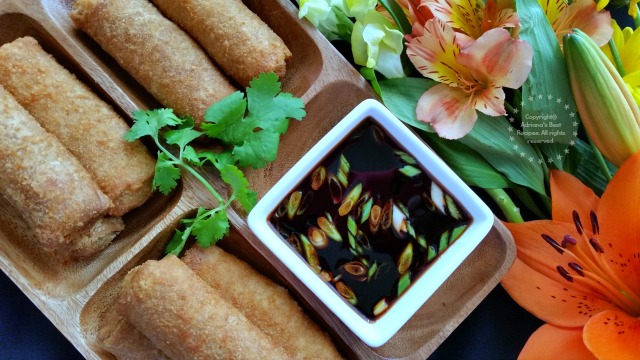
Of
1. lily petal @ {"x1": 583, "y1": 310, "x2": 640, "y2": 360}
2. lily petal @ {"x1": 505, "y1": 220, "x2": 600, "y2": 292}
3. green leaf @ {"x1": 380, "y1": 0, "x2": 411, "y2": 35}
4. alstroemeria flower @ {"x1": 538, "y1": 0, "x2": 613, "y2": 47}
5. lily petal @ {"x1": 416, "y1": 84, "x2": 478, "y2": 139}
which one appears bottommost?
lily petal @ {"x1": 583, "y1": 310, "x2": 640, "y2": 360}

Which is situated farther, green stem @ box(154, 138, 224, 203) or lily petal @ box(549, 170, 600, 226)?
lily petal @ box(549, 170, 600, 226)

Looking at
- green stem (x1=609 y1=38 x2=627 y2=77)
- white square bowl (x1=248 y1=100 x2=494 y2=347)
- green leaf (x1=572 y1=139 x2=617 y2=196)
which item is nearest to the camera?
white square bowl (x1=248 y1=100 x2=494 y2=347)

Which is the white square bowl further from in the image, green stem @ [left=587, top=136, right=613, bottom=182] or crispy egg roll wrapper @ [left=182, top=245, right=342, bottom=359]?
green stem @ [left=587, top=136, right=613, bottom=182]

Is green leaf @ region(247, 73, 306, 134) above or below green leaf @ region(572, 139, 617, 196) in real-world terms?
above

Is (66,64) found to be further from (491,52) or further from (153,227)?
(491,52)

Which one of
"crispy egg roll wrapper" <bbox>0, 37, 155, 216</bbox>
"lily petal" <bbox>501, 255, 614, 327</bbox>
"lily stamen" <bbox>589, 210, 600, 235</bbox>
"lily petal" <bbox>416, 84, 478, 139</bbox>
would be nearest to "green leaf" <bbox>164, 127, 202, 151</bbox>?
"crispy egg roll wrapper" <bbox>0, 37, 155, 216</bbox>

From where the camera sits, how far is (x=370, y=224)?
5.96 feet

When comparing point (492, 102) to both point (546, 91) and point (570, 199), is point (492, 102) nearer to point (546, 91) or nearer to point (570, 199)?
point (546, 91)

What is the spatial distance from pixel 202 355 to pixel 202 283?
21cm

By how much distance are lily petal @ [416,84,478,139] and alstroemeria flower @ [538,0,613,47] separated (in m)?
0.39

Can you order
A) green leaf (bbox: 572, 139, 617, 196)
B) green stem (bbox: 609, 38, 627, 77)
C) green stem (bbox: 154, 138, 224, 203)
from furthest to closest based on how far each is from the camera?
green leaf (bbox: 572, 139, 617, 196) → green stem (bbox: 609, 38, 627, 77) → green stem (bbox: 154, 138, 224, 203)

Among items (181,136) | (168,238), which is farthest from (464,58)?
(168,238)

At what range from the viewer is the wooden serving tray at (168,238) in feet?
6.20

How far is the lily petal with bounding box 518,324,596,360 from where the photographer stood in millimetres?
1955
